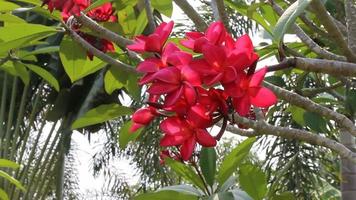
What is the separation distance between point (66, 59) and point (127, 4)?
0.52 feet

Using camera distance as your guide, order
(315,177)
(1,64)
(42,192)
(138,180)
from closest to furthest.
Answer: (1,64) → (315,177) → (42,192) → (138,180)

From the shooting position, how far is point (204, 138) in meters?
0.64

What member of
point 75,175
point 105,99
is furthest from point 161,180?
point 75,175

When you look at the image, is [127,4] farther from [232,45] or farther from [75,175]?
[75,175]

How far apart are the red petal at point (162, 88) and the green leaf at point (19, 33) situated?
1.44ft

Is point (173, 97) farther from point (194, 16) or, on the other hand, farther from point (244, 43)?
point (194, 16)

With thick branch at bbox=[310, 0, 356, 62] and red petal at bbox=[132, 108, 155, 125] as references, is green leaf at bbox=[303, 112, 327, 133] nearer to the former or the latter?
thick branch at bbox=[310, 0, 356, 62]

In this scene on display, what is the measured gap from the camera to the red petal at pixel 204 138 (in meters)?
0.63

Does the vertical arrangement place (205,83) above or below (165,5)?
below

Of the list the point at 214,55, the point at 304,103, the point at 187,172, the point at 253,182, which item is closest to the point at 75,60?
the point at 187,172

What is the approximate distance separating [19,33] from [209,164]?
0.38m

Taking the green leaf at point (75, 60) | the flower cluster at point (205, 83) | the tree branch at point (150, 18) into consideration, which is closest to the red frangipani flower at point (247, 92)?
the flower cluster at point (205, 83)

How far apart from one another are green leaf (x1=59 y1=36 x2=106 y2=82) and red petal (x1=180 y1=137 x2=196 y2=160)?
1.76 feet

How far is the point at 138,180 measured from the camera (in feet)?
19.7
